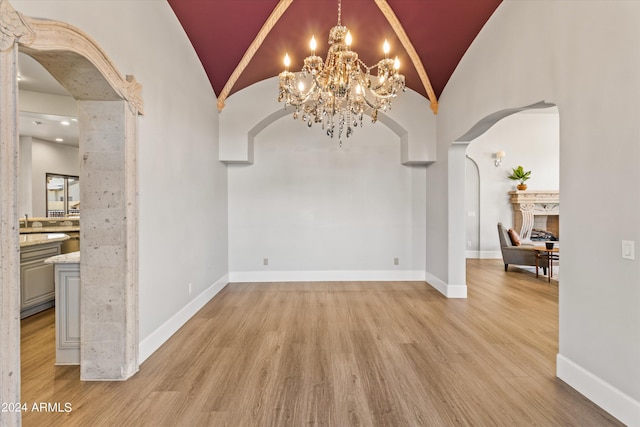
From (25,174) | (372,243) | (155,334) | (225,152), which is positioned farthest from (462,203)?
(25,174)

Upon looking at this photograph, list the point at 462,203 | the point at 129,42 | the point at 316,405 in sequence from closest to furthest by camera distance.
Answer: the point at 316,405
the point at 129,42
the point at 462,203

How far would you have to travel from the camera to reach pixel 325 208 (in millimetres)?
5992

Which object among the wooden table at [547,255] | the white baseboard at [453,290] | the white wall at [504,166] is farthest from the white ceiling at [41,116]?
the white wall at [504,166]

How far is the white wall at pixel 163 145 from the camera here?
254 cm

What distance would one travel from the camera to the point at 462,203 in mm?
4863

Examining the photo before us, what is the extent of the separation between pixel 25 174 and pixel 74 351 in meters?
7.04

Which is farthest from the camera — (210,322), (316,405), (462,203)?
(462,203)

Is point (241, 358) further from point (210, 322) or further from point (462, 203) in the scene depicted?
point (462, 203)

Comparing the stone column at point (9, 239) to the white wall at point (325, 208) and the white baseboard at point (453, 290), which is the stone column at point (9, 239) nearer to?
the white wall at point (325, 208)

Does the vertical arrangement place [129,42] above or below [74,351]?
above

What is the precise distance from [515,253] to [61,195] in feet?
37.8

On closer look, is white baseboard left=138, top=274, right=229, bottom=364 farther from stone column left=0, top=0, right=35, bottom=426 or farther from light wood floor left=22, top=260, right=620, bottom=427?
stone column left=0, top=0, right=35, bottom=426

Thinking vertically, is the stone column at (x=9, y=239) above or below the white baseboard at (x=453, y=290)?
above

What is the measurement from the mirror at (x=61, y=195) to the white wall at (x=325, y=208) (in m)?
5.77
